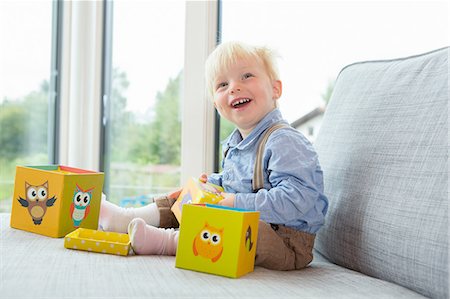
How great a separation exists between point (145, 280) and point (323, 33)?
120cm

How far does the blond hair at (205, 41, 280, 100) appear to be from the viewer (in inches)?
59.6

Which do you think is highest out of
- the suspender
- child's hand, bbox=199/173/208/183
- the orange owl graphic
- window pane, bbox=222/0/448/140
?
window pane, bbox=222/0/448/140

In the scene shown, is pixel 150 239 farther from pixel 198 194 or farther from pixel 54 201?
pixel 54 201

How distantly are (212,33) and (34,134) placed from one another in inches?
37.2

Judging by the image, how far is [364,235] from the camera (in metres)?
1.17

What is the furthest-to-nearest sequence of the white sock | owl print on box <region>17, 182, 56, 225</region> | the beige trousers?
the white sock, owl print on box <region>17, 182, 56, 225</region>, the beige trousers

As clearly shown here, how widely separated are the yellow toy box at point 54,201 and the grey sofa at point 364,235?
0.17ft

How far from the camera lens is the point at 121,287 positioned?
93 cm

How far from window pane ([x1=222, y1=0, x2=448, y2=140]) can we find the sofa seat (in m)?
0.71

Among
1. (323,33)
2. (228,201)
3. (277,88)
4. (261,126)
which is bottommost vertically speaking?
(228,201)

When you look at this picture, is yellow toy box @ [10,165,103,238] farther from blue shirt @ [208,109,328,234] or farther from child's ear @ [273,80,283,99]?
child's ear @ [273,80,283,99]

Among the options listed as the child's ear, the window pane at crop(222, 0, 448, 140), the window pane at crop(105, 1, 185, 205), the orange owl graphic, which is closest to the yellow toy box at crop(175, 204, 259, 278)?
the orange owl graphic

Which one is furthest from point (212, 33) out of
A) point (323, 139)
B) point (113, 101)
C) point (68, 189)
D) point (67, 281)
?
point (67, 281)

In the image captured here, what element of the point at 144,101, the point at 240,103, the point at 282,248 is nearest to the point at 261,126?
the point at 240,103
